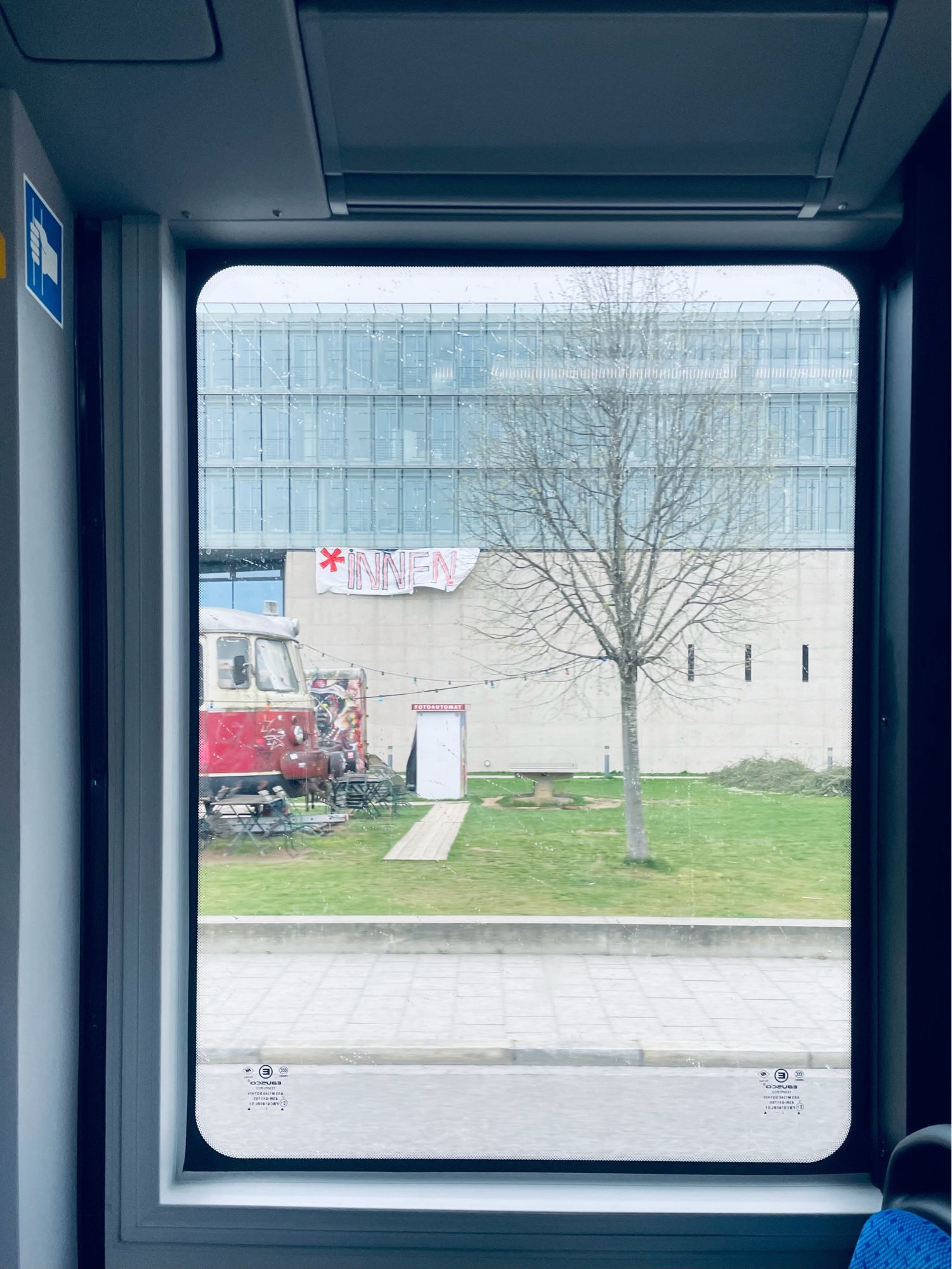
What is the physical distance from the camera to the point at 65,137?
156cm

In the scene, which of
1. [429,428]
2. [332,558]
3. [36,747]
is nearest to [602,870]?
[332,558]

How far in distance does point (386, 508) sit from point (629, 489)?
1.62ft

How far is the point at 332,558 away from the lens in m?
1.93

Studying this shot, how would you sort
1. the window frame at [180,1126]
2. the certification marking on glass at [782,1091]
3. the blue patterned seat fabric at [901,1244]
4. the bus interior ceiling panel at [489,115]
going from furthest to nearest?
1. the certification marking on glass at [782,1091]
2. the window frame at [180,1126]
3. the bus interior ceiling panel at [489,115]
4. the blue patterned seat fabric at [901,1244]

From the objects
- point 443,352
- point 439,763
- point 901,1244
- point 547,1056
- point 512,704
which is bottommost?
point 547,1056

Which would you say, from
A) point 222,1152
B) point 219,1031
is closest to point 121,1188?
point 222,1152

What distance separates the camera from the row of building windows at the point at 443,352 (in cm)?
190

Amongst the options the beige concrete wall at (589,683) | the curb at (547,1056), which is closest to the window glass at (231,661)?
the beige concrete wall at (589,683)

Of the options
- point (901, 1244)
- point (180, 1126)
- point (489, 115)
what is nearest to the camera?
point (901, 1244)

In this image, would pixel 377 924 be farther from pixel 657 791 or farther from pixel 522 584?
pixel 522 584

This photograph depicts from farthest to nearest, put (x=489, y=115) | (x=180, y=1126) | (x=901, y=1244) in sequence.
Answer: (x=180, y=1126)
(x=489, y=115)
(x=901, y=1244)

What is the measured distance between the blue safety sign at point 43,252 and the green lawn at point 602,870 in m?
1.09

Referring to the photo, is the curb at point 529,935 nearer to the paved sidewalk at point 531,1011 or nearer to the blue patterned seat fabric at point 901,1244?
the paved sidewalk at point 531,1011

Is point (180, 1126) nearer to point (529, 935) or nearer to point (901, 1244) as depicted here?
point (529, 935)
